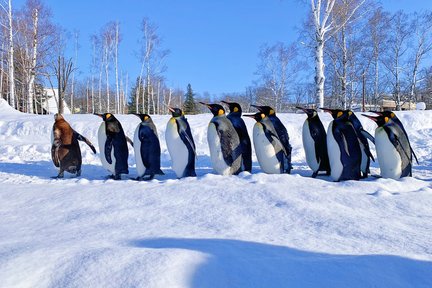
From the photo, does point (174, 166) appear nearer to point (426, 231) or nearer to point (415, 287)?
point (426, 231)

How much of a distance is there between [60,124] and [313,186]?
3.81 meters

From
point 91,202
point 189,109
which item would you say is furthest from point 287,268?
point 189,109

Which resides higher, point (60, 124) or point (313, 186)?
point (60, 124)

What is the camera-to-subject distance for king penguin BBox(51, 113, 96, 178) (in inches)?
197

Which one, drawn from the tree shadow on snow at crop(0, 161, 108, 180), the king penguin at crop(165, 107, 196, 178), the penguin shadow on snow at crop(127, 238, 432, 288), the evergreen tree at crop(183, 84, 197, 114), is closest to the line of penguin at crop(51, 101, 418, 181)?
the king penguin at crop(165, 107, 196, 178)

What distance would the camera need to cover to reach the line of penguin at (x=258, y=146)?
169 inches

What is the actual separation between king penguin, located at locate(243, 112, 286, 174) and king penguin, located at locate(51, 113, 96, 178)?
8.79ft

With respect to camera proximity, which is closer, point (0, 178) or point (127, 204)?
point (127, 204)

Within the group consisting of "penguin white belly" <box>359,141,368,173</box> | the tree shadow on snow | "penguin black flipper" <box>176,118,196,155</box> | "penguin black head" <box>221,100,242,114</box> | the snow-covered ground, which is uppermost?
"penguin black head" <box>221,100,242,114</box>

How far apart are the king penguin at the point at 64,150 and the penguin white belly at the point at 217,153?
2090 mm

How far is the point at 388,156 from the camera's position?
4.30 m

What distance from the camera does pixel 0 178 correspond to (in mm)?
4773

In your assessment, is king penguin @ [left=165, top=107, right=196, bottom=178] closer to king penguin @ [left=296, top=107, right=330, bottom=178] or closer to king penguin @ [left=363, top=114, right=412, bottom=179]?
king penguin @ [left=296, top=107, right=330, bottom=178]

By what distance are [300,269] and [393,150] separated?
129 inches
